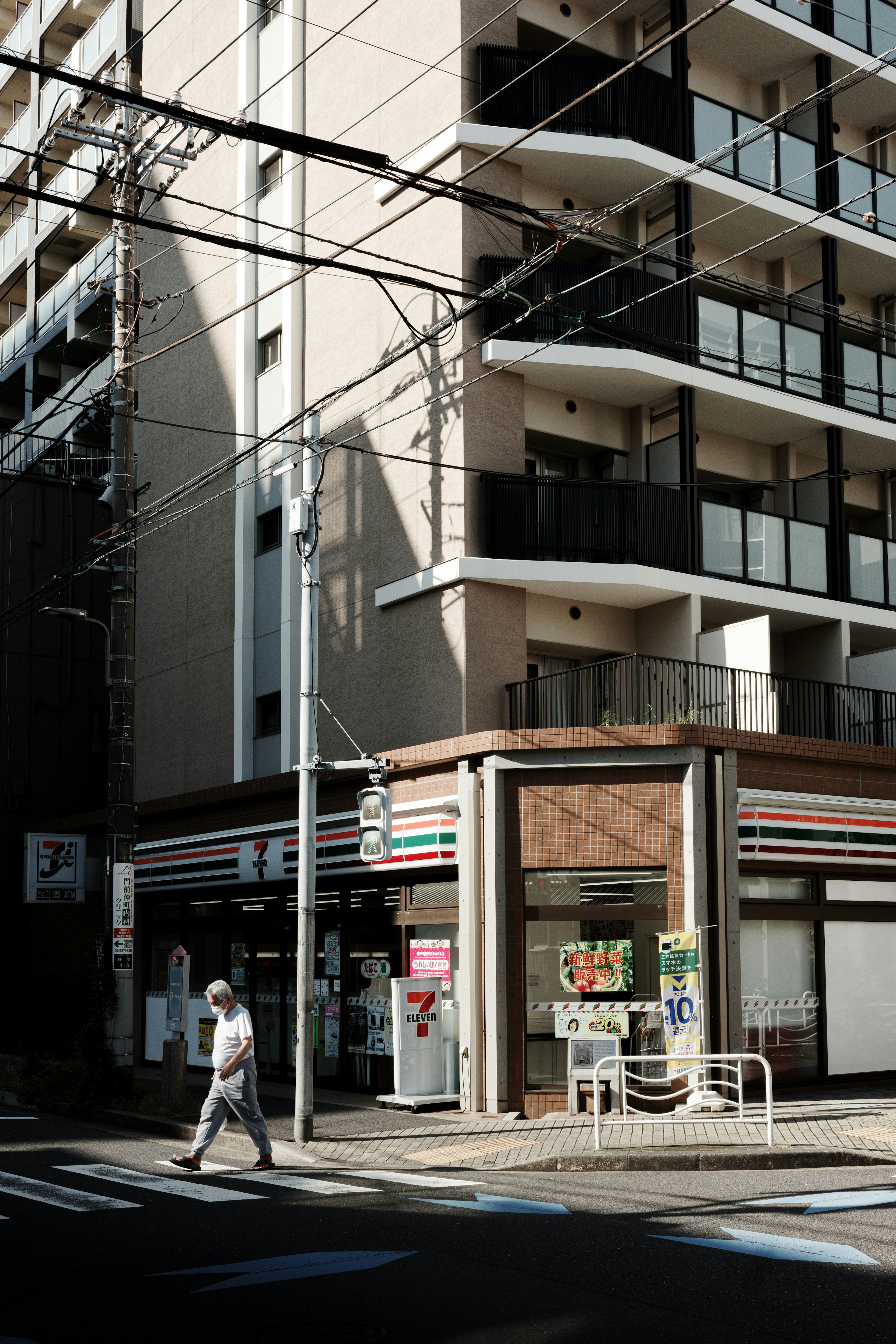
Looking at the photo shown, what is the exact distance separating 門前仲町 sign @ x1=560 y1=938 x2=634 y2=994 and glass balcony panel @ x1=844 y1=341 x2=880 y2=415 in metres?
11.0

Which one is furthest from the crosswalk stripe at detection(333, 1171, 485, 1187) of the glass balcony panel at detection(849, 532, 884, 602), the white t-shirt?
the glass balcony panel at detection(849, 532, 884, 602)

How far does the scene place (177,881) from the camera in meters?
23.0

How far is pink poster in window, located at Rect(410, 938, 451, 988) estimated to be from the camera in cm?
1722

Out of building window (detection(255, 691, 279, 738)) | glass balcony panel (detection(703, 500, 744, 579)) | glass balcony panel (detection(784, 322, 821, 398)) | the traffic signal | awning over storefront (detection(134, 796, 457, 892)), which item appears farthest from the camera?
building window (detection(255, 691, 279, 738))

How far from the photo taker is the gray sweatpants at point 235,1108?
1240 centimetres

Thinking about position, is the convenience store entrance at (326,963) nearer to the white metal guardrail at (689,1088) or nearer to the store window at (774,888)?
the white metal guardrail at (689,1088)

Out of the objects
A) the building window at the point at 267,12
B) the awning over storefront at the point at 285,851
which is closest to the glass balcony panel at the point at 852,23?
the building window at the point at 267,12

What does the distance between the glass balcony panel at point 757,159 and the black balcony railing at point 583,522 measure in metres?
6.22

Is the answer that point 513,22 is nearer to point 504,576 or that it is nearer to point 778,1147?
point 504,576

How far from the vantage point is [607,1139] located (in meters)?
13.5

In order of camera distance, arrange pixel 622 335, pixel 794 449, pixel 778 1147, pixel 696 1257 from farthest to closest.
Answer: pixel 794 449 → pixel 622 335 → pixel 778 1147 → pixel 696 1257

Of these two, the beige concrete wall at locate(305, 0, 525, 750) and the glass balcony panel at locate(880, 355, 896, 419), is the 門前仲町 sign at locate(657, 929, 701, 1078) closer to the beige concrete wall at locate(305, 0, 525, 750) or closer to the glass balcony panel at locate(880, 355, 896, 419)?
the beige concrete wall at locate(305, 0, 525, 750)

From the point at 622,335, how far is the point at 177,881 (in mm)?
13004

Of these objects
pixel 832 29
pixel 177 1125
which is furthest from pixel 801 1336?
pixel 832 29
